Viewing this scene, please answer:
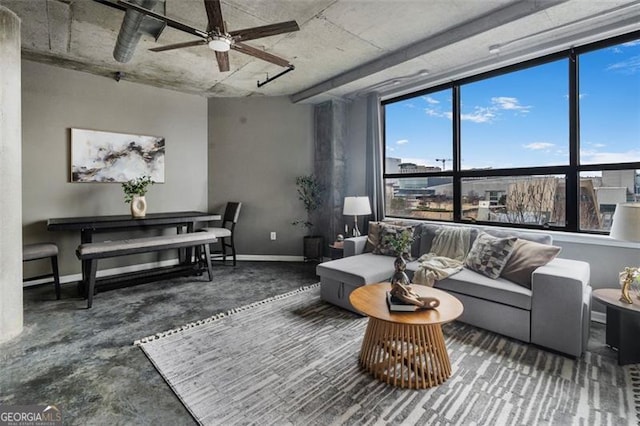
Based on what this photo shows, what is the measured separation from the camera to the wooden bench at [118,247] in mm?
3178

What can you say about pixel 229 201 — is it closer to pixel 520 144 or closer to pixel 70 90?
pixel 70 90

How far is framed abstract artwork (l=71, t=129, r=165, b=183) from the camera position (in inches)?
163

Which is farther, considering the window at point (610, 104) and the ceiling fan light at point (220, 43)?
the window at point (610, 104)

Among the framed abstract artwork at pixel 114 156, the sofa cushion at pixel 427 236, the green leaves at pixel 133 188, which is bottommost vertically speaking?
the sofa cushion at pixel 427 236

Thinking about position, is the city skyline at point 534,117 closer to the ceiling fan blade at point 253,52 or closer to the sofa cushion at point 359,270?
the sofa cushion at point 359,270

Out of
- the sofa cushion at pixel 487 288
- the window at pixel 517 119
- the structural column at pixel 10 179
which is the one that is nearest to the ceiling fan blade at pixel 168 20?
the structural column at pixel 10 179

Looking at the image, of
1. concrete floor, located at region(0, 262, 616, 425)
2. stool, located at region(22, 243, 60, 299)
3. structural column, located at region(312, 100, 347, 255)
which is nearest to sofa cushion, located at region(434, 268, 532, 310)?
concrete floor, located at region(0, 262, 616, 425)

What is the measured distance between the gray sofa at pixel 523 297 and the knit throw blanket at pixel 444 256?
0.09 meters

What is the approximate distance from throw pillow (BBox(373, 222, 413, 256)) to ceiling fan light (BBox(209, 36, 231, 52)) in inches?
103

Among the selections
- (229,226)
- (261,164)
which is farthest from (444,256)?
(229,226)

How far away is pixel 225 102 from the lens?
5363mm

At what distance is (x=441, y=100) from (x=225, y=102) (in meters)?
3.59

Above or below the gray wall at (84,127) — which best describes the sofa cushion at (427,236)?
below

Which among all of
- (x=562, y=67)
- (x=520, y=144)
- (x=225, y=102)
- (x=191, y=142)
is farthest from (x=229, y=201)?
(x=562, y=67)
